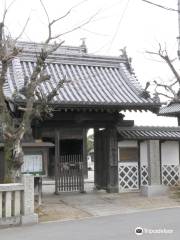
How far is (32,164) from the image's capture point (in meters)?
15.2

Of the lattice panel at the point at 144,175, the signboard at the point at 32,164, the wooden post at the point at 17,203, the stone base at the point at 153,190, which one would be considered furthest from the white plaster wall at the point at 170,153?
the wooden post at the point at 17,203

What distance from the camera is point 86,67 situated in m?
21.5

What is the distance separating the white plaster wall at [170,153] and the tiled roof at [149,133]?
55 cm

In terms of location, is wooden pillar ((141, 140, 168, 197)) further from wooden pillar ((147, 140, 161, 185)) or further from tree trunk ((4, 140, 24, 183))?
tree trunk ((4, 140, 24, 183))

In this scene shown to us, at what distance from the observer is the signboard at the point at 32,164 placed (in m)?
15.1

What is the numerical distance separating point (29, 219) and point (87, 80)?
9.94m

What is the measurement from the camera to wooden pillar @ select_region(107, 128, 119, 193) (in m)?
19.1

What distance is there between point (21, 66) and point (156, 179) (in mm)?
7777

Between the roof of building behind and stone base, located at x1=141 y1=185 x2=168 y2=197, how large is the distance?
332 centimetres

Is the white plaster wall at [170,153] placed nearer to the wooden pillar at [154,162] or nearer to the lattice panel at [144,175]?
the lattice panel at [144,175]

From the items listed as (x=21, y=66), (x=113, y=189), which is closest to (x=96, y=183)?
(x=113, y=189)

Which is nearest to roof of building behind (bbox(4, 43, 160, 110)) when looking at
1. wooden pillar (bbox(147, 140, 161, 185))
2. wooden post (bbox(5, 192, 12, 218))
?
wooden pillar (bbox(147, 140, 161, 185))

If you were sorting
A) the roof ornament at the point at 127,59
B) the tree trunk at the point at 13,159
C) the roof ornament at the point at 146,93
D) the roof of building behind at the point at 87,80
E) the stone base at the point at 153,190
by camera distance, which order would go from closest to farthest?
the tree trunk at the point at 13,159
the stone base at the point at 153,190
the roof of building behind at the point at 87,80
the roof ornament at the point at 146,93
the roof ornament at the point at 127,59

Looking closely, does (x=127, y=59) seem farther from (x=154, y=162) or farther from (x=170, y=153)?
(x=154, y=162)
